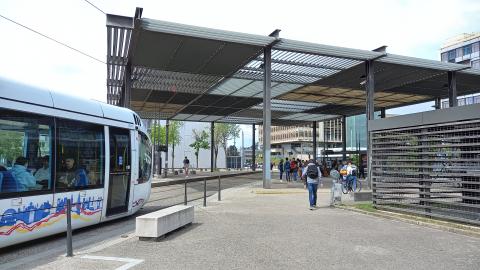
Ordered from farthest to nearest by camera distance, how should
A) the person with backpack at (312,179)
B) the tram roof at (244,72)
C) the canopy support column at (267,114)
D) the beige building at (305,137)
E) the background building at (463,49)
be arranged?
the beige building at (305,137)
the background building at (463,49)
the canopy support column at (267,114)
the tram roof at (244,72)
the person with backpack at (312,179)

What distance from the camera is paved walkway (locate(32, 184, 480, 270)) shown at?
6680 millimetres

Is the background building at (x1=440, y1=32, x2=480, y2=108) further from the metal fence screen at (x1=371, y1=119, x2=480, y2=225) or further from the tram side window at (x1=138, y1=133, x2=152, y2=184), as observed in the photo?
the tram side window at (x1=138, y1=133, x2=152, y2=184)

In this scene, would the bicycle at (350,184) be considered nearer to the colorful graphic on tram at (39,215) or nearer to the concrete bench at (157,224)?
the concrete bench at (157,224)

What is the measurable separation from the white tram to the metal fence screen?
705 cm

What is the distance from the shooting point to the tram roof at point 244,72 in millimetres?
20500

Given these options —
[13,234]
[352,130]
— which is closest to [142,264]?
[13,234]

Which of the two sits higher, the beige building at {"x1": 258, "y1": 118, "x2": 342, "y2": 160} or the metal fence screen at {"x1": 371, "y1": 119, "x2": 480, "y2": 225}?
the beige building at {"x1": 258, "y1": 118, "x2": 342, "y2": 160}

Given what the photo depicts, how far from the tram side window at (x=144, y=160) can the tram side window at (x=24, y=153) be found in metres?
3.79

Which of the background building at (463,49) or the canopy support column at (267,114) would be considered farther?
the background building at (463,49)

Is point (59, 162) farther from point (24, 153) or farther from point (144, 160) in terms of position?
point (144, 160)

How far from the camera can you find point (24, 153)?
7824 mm

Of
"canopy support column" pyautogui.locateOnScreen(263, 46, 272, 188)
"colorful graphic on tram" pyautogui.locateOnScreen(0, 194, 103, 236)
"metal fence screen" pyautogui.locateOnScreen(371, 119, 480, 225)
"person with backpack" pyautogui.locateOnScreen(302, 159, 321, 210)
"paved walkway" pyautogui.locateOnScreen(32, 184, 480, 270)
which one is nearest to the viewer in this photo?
"paved walkway" pyautogui.locateOnScreen(32, 184, 480, 270)

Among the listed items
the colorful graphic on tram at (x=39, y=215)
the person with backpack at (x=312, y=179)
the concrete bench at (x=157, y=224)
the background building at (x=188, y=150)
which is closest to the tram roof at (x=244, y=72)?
the person with backpack at (x=312, y=179)

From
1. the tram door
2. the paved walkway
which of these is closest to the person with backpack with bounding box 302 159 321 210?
the paved walkway
